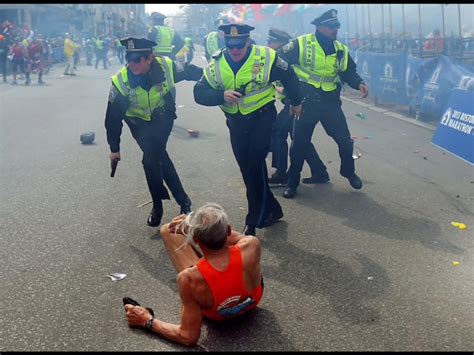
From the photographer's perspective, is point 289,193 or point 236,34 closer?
point 236,34

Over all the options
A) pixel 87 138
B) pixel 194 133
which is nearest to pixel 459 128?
pixel 194 133

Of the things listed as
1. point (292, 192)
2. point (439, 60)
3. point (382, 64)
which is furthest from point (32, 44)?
point (292, 192)

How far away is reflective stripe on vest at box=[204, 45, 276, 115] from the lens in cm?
516

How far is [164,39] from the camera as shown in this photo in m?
11.1

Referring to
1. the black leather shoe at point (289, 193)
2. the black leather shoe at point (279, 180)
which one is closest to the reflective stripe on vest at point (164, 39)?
the black leather shoe at point (279, 180)

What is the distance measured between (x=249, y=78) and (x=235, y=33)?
0.39 meters

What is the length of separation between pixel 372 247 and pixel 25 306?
110 inches

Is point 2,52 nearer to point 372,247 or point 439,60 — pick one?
point 439,60

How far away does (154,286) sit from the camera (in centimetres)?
444

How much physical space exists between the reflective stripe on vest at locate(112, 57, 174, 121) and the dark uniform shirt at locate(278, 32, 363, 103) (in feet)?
4.95

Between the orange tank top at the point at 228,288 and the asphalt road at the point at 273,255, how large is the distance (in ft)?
0.56

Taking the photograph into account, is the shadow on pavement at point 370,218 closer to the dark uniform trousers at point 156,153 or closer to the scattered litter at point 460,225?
the scattered litter at point 460,225

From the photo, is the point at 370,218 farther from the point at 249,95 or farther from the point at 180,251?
the point at 180,251

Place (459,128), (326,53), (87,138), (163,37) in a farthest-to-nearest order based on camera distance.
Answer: (163,37), (87,138), (459,128), (326,53)
